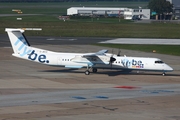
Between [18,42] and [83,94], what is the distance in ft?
51.6

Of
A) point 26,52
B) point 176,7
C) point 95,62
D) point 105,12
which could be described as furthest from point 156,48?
point 176,7

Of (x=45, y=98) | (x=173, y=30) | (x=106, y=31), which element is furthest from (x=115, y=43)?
(x=45, y=98)

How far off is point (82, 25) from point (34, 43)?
129 ft

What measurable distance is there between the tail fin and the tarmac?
7.08 ft

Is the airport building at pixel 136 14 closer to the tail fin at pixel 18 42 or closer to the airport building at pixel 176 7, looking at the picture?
the airport building at pixel 176 7

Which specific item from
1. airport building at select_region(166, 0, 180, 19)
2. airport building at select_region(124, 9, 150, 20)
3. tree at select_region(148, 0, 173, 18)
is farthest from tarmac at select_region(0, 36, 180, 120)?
airport building at select_region(166, 0, 180, 19)

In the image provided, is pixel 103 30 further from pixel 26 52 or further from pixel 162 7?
pixel 162 7

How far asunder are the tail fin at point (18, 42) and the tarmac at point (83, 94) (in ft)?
7.08

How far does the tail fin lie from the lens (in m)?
53.7

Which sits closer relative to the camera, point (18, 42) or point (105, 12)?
point (18, 42)

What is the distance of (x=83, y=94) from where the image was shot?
134 feet

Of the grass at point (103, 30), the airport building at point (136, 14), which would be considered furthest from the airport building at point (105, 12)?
the grass at point (103, 30)

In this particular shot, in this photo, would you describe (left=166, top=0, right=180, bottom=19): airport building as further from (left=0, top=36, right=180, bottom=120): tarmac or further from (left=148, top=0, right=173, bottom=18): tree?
(left=0, top=36, right=180, bottom=120): tarmac

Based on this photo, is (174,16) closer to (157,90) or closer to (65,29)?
(65,29)
